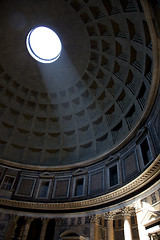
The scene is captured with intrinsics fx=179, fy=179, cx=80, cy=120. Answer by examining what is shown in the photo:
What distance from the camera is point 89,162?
63.8 feet

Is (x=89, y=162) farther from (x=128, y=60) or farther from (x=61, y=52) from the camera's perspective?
(x=61, y=52)

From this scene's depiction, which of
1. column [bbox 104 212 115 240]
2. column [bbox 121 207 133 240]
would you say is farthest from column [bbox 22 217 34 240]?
column [bbox 121 207 133 240]

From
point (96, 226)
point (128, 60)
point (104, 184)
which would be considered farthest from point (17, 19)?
point (96, 226)

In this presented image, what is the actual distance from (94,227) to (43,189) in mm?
7672

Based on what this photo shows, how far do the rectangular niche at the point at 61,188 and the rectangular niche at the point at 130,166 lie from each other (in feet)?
22.9

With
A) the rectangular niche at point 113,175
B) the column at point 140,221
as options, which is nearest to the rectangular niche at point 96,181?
the rectangular niche at point 113,175

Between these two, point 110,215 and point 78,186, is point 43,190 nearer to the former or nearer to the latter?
point 78,186

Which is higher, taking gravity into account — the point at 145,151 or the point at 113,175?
the point at 145,151

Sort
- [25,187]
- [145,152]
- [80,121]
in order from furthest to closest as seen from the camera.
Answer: [80,121] < [25,187] < [145,152]

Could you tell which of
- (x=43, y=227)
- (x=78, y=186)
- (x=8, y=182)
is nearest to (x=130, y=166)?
(x=78, y=186)

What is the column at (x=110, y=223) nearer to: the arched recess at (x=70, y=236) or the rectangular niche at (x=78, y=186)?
the arched recess at (x=70, y=236)

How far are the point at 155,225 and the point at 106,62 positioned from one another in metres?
15.8

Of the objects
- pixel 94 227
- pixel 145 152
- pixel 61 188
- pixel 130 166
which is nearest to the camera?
pixel 145 152

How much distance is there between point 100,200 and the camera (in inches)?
599
